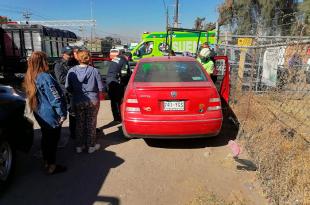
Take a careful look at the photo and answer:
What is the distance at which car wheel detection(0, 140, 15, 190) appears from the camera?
391cm

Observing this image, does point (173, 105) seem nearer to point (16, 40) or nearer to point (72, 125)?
point (72, 125)

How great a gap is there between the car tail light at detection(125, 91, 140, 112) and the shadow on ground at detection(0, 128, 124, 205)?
0.81 metres

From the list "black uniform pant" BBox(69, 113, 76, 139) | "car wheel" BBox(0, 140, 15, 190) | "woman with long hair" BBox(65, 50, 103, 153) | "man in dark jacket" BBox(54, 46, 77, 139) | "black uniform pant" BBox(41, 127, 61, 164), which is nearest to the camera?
"car wheel" BBox(0, 140, 15, 190)

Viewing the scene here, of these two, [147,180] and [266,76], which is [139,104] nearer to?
[147,180]

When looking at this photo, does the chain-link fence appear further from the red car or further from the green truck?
the green truck

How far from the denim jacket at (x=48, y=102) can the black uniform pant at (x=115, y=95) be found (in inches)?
109

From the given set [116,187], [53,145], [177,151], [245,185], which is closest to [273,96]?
[177,151]

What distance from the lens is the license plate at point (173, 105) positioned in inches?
201

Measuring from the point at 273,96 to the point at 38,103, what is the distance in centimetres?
426

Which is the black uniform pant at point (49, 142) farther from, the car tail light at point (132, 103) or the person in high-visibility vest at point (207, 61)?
the person in high-visibility vest at point (207, 61)

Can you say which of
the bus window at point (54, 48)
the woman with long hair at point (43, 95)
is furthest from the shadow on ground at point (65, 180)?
the bus window at point (54, 48)

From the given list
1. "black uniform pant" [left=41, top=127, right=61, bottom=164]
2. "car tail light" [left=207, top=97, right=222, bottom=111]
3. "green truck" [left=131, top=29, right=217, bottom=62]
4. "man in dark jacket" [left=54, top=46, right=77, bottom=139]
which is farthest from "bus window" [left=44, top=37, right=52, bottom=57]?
"car tail light" [left=207, top=97, right=222, bottom=111]

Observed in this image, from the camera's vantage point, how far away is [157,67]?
5.85 metres

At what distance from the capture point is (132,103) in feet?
17.0
